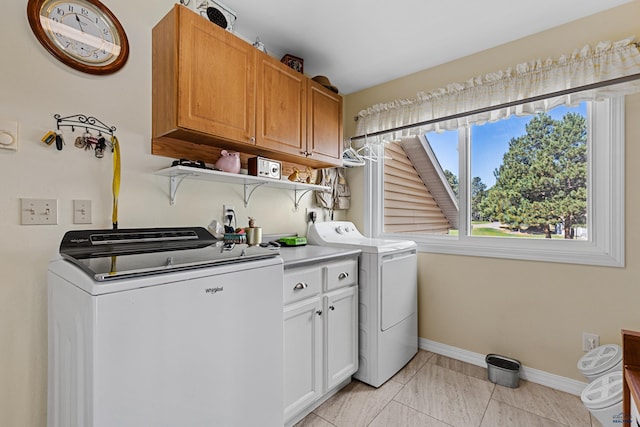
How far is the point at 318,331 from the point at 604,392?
153cm

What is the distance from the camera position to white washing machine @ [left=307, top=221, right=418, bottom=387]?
2070mm

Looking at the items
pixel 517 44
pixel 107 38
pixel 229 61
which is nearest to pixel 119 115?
pixel 107 38

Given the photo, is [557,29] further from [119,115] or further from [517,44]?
[119,115]

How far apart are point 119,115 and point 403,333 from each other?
2424 millimetres

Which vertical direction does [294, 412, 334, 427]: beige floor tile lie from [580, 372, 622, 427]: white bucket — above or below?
below

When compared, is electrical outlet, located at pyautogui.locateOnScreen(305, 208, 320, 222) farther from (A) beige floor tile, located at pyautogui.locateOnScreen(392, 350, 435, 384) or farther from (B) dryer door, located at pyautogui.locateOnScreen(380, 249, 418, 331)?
(A) beige floor tile, located at pyautogui.locateOnScreen(392, 350, 435, 384)

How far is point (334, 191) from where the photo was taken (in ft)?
9.77

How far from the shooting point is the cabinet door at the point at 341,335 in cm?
186

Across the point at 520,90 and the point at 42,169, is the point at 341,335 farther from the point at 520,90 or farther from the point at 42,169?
the point at 520,90

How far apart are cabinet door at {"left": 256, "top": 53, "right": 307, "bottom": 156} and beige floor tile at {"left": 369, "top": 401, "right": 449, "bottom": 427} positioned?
5.95 ft

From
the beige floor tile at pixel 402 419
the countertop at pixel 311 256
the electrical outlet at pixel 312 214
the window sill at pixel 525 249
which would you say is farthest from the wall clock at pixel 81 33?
the window sill at pixel 525 249

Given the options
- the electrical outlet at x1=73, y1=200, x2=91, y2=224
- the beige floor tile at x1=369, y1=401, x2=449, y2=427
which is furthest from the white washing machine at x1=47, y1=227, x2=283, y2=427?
the beige floor tile at x1=369, y1=401, x2=449, y2=427

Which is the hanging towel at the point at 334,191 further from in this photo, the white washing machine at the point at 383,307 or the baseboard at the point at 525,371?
the baseboard at the point at 525,371

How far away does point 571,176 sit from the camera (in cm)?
206
